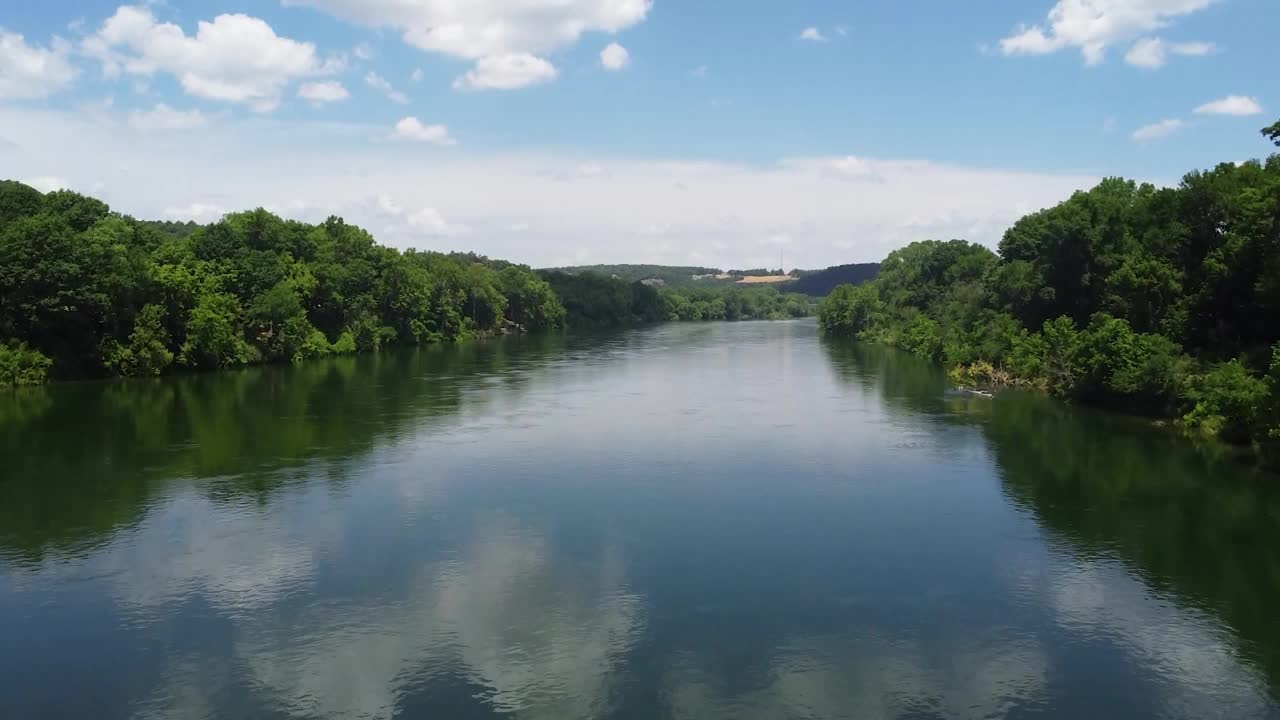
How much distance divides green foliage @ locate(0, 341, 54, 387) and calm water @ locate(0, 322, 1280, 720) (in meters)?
14.7

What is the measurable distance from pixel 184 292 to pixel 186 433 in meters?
27.7

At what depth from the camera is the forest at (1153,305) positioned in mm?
34250

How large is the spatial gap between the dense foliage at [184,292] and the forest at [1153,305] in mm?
51093

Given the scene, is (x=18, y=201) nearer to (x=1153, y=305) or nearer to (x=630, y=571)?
(x=630, y=571)

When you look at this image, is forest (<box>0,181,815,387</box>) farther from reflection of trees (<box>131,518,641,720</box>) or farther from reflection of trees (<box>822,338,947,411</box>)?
reflection of trees (<box>131,518,641,720</box>)

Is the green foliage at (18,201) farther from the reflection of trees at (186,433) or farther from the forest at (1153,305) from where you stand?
the forest at (1153,305)

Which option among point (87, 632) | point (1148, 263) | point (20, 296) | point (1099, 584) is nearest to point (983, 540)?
point (1099, 584)

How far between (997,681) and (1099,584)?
621 cm

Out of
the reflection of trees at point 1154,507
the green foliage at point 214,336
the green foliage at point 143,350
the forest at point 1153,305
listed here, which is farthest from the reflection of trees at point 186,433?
the forest at point 1153,305

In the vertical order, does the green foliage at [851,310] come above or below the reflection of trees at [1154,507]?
above

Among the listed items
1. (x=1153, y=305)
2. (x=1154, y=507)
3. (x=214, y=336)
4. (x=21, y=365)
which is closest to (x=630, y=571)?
(x=1154, y=507)

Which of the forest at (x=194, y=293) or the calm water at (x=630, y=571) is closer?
the calm water at (x=630, y=571)

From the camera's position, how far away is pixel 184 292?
63062 mm

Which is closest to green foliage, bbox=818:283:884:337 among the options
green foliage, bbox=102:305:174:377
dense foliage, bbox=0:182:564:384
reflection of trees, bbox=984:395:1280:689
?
dense foliage, bbox=0:182:564:384
